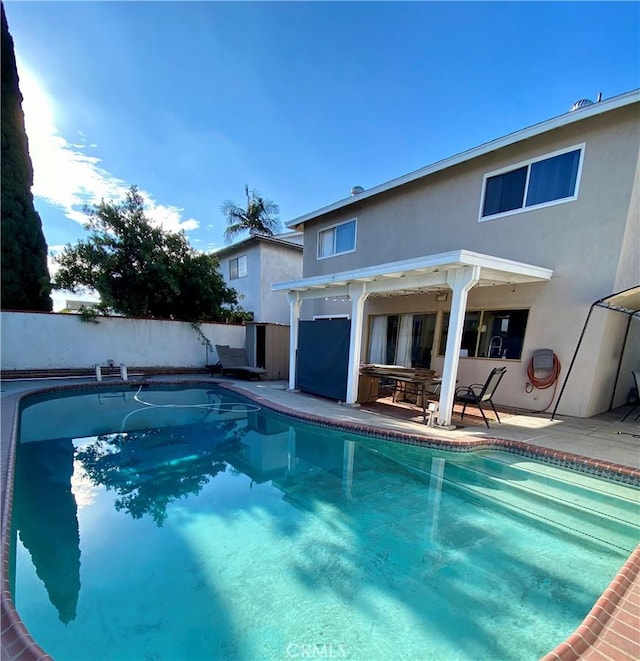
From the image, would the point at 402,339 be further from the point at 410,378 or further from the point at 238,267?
the point at 238,267

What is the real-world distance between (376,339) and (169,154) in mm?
10755

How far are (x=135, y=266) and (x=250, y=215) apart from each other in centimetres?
1008

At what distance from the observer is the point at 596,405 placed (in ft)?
22.1

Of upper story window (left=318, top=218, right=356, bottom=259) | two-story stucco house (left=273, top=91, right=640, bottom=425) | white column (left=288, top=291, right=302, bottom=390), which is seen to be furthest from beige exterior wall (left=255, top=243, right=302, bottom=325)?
two-story stucco house (left=273, top=91, right=640, bottom=425)

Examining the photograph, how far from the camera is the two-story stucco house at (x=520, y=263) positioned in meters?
5.80

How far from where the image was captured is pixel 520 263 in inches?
231

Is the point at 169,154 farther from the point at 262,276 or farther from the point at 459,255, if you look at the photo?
the point at 459,255

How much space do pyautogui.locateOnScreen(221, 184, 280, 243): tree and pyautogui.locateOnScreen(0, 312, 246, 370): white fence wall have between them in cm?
911

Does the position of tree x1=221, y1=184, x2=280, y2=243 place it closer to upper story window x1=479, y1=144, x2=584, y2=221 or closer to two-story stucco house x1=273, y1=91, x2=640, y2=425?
two-story stucco house x1=273, y1=91, x2=640, y2=425

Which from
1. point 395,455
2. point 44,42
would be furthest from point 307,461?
point 44,42

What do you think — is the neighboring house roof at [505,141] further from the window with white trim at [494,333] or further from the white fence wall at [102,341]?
the white fence wall at [102,341]

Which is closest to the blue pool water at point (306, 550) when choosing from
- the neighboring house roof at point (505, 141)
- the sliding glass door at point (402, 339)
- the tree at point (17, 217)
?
the sliding glass door at point (402, 339)

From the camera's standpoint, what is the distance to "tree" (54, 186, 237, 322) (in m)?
10.8

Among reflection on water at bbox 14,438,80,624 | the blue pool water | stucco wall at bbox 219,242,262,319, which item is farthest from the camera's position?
stucco wall at bbox 219,242,262,319
